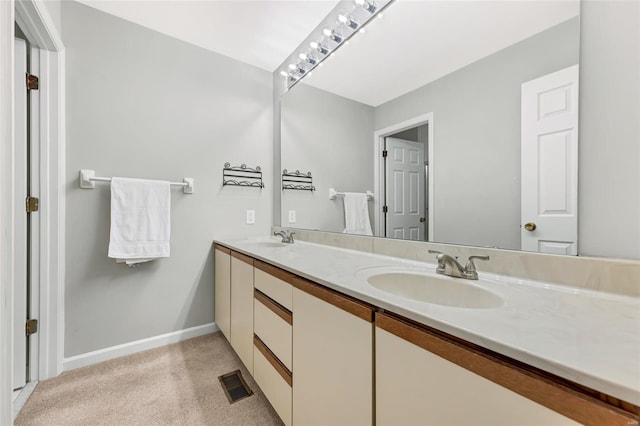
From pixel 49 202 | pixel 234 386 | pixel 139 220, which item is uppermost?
pixel 49 202

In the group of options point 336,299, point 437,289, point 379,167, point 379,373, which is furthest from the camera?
point 379,167

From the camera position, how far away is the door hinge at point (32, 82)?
145cm

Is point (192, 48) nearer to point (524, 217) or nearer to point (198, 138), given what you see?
point (198, 138)

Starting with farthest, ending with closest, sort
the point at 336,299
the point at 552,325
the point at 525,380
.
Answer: the point at 336,299 → the point at 552,325 → the point at 525,380

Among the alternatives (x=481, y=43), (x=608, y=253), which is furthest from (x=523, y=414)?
(x=481, y=43)

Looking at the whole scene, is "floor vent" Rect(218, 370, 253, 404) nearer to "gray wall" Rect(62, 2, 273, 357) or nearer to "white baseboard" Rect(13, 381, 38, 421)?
"gray wall" Rect(62, 2, 273, 357)

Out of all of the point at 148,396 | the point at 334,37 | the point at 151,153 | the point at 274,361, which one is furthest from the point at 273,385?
the point at 334,37

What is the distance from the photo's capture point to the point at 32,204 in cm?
145

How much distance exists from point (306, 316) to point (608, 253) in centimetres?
94

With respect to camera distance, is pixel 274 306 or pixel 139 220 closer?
pixel 274 306

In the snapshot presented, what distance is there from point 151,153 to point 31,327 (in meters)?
1.23

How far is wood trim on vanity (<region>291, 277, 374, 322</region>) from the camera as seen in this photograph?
2.34ft

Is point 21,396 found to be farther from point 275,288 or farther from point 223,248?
point 275,288

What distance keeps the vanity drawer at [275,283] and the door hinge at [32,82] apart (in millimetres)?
1620
